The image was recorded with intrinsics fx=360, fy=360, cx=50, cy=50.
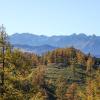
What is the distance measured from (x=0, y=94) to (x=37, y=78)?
566 feet

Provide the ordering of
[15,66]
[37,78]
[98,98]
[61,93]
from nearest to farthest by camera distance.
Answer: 1. [15,66]
2. [98,98]
3. [61,93]
4. [37,78]

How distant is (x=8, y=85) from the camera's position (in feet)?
88.8

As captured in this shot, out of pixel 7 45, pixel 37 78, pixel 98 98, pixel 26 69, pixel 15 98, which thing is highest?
pixel 7 45

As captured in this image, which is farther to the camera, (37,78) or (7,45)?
(37,78)

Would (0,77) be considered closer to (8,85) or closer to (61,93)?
(8,85)

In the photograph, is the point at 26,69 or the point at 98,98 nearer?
the point at 26,69

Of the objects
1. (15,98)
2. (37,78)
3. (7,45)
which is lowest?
(37,78)

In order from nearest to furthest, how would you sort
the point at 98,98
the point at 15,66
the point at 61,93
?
the point at 15,66
the point at 98,98
the point at 61,93

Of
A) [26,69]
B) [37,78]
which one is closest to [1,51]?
[26,69]

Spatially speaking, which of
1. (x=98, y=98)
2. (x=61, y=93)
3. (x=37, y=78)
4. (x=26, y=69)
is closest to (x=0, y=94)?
(x=26, y=69)

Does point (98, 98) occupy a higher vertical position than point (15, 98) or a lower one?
lower

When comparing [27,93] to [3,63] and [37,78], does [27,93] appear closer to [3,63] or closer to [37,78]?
[3,63]

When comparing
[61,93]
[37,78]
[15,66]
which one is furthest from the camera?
[37,78]

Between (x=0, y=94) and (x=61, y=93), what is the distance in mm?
115633
